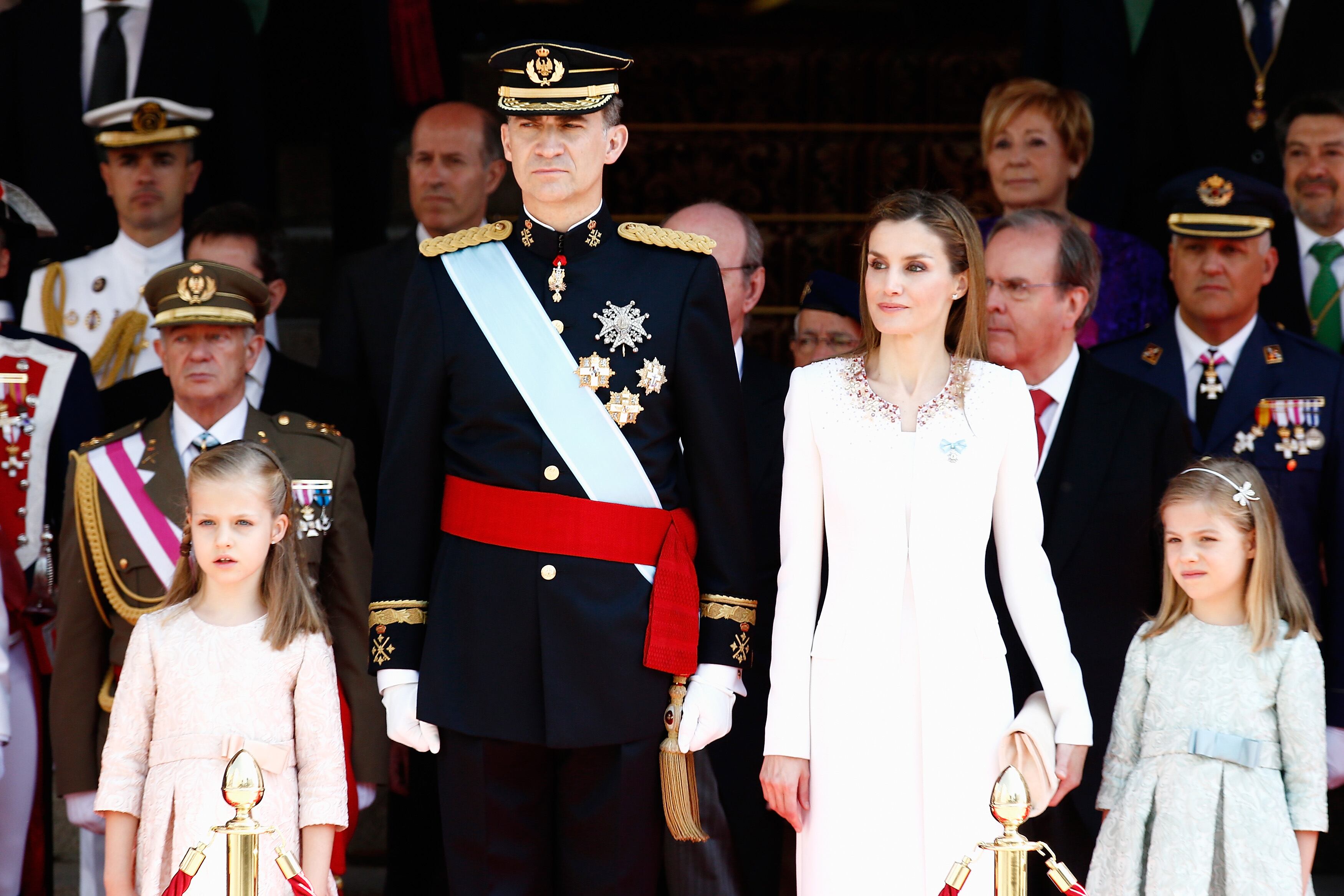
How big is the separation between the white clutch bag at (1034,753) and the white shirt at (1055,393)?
86 centimetres

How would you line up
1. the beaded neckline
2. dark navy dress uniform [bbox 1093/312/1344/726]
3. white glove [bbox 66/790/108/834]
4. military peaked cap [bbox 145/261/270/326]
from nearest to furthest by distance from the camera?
the beaded neckline → white glove [bbox 66/790/108/834] → military peaked cap [bbox 145/261/270/326] → dark navy dress uniform [bbox 1093/312/1344/726]

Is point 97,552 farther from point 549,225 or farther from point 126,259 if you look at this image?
point 126,259

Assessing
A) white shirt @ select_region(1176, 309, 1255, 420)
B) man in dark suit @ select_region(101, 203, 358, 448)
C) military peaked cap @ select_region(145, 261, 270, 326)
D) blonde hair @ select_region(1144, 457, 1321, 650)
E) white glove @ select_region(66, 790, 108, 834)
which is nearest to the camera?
blonde hair @ select_region(1144, 457, 1321, 650)

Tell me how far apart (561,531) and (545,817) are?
477 mm

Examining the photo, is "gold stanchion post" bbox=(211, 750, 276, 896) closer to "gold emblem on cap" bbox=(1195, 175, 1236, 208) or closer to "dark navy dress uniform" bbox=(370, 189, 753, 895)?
"dark navy dress uniform" bbox=(370, 189, 753, 895)


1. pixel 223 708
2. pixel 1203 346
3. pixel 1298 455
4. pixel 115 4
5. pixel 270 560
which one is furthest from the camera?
pixel 115 4

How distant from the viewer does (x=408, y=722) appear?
284 centimetres

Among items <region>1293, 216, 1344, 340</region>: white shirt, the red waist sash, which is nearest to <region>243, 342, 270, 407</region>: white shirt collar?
the red waist sash

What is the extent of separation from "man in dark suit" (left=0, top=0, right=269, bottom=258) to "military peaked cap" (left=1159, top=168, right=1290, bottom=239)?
9.11ft

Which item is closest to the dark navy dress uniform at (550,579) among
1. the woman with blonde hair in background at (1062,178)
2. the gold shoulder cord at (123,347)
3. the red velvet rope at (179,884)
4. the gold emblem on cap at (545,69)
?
the gold emblem on cap at (545,69)

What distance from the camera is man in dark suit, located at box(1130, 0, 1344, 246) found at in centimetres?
525

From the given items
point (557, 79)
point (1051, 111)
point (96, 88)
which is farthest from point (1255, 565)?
point (96, 88)

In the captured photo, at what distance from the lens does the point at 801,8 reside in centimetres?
1010

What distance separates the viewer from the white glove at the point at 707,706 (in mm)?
2834
